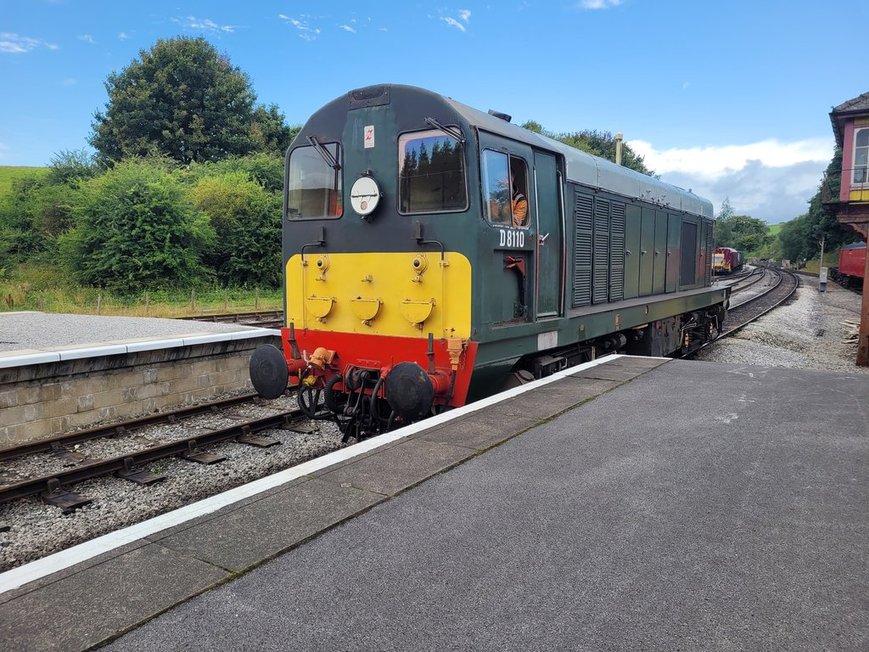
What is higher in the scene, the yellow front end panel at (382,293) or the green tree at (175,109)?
the green tree at (175,109)

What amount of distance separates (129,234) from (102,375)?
16.2m

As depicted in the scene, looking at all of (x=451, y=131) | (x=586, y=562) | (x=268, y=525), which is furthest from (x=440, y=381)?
(x=586, y=562)

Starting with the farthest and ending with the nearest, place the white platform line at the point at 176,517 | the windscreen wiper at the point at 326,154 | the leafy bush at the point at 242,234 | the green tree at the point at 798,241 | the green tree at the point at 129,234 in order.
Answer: the green tree at the point at 798,241
the leafy bush at the point at 242,234
the green tree at the point at 129,234
the windscreen wiper at the point at 326,154
the white platform line at the point at 176,517

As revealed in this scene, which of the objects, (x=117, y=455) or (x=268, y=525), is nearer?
(x=268, y=525)

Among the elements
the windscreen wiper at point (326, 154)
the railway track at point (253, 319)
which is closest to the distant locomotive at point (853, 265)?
the railway track at point (253, 319)

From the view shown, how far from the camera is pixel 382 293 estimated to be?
577cm

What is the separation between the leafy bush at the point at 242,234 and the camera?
1061 inches

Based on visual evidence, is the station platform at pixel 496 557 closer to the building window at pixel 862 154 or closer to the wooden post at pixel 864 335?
the wooden post at pixel 864 335

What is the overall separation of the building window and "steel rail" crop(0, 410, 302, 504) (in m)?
20.0

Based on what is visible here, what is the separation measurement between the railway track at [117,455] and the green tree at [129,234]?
1637 centimetres

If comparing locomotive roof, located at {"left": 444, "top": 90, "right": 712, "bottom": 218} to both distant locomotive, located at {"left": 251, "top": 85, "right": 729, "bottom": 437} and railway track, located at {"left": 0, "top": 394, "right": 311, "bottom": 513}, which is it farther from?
railway track, located at {"left": 0, "top": 394, "right": 311, "bottom": 513}

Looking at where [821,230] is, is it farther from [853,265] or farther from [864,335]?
[864,335]

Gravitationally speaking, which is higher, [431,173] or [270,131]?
[270,131]

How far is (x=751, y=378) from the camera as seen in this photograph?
6.78 meters
